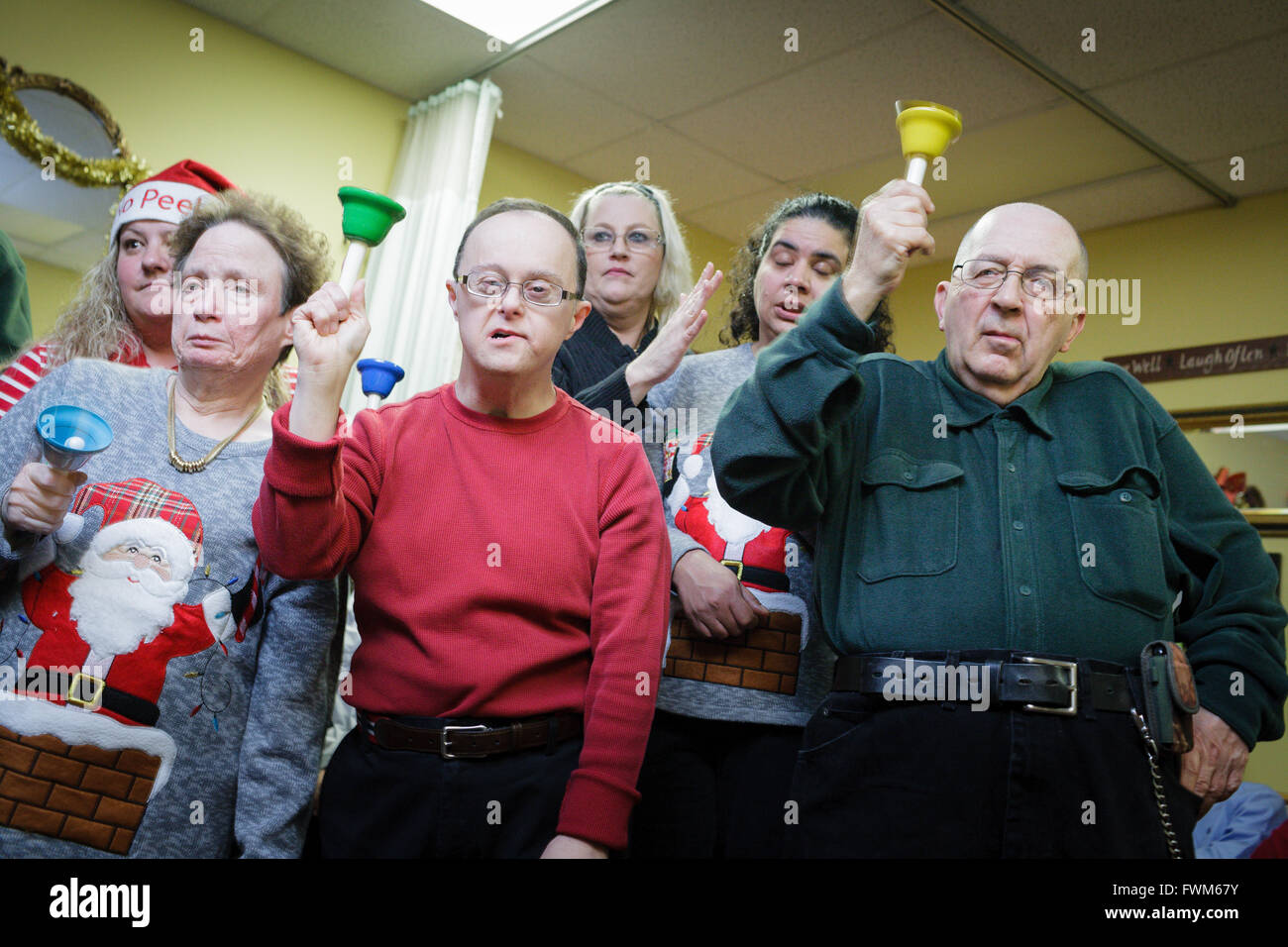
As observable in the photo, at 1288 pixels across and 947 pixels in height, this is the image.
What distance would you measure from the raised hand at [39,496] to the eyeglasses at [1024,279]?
4.13 feet

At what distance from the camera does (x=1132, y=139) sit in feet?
13.2

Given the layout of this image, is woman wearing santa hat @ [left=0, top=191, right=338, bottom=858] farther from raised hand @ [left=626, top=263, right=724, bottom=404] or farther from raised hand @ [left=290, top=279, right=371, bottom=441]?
raised hand @ [left=626, top=263, right=724, bottom=404]

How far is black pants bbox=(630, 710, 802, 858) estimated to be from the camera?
4.79 ft

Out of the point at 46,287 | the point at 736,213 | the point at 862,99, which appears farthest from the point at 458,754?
the point at 736,213

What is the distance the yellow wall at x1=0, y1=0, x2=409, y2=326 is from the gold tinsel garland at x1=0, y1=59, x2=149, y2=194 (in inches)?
2.9

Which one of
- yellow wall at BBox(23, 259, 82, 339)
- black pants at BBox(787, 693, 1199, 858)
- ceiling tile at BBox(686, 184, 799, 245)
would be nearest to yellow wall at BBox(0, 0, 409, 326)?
yellow wall at BBox(23, 259, 82, 339)

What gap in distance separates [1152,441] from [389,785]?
1159 millimetres

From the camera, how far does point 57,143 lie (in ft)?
11.5

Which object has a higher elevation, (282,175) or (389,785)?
(282,175)

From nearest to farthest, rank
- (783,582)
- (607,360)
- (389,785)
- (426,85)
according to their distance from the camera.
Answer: (389,785)
(783,582)
(607,360)
(426,85)

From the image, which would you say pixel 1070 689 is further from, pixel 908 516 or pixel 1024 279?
pixel 1024 279

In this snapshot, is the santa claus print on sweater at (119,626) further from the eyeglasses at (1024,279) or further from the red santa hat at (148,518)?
the eyeglasses at (1024,279)
